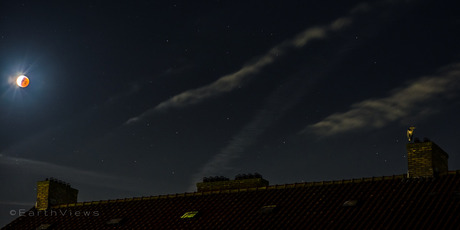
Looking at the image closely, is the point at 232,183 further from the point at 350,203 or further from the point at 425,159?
the point at 425,159

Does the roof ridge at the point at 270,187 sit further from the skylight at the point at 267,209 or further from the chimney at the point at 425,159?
the skylight at the point at 267,209

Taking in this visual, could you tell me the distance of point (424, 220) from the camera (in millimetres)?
19891

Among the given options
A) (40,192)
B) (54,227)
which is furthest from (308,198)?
(40,192)

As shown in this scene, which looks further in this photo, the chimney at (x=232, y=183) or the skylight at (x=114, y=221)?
the chimney at (x=232, y=183)

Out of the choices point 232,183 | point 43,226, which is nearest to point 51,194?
point 43,226

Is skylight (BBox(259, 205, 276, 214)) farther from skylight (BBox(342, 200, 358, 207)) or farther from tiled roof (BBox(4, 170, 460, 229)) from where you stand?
skylight (BBox(342, 200, 358, 207))

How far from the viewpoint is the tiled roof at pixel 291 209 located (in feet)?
68.5

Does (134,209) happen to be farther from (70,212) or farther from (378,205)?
(378,205)

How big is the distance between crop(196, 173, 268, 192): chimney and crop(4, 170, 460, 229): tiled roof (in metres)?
3.14

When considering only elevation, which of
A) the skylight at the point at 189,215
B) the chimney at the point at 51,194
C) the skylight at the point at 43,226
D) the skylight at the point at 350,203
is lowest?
the skylight at the point at 350,203

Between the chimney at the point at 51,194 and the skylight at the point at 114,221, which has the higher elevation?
the chimney at the point at 51,194

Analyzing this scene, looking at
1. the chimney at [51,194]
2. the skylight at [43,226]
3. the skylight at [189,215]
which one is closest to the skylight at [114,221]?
the skylight at [189,215]

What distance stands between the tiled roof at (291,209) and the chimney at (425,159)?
0.43m

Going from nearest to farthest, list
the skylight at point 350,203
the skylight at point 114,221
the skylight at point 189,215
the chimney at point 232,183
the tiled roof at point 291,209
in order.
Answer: the tiled roof at point 291,209 < the skylight at point 350,203 < the skylight at point 189,215 < the skylight at point 114,221 < the chimney at point 232,183
